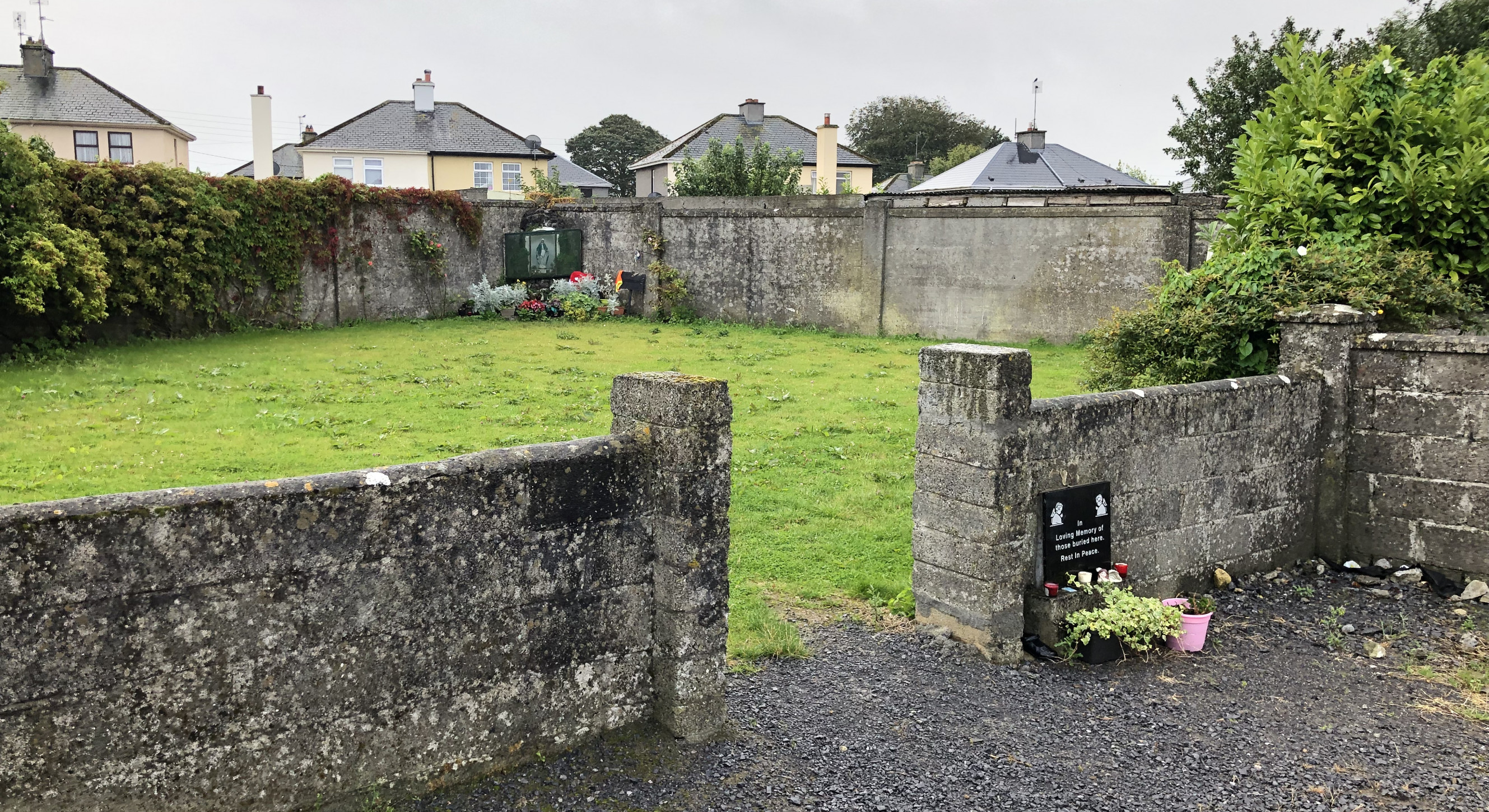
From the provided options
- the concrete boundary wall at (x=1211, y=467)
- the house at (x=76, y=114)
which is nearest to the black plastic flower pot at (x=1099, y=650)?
the concrete boundary wall at (x=1211, y=467)

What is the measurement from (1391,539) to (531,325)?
1630 centimetres

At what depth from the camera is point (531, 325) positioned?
20766 millimetres

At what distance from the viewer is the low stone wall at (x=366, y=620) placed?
10.3 feet

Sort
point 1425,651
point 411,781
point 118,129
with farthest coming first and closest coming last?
1. point 118,129
2. point 1425,651
3. point 411,781

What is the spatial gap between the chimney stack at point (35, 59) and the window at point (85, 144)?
91.1 inches

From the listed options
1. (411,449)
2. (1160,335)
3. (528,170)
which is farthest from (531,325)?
(528,170)

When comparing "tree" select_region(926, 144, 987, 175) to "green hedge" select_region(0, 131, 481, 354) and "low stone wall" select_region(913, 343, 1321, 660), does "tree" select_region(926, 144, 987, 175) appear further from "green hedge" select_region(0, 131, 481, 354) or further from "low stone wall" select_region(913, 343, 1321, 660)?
"low stone wall" select_region(913, 343, 1321, 660)

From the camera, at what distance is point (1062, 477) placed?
6.11 m

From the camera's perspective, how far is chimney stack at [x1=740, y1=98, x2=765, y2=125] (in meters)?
46.4

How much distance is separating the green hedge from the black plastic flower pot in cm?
1501

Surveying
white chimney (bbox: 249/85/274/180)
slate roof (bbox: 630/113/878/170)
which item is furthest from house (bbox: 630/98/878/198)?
white chimney (bbox: 249/85/274/180)

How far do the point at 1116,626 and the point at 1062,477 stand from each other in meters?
0.92

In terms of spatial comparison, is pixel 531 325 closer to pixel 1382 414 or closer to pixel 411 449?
pixel 411 449

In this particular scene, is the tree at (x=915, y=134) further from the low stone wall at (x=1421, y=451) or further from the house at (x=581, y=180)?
the low stone wall at (x=1421, y=451)
